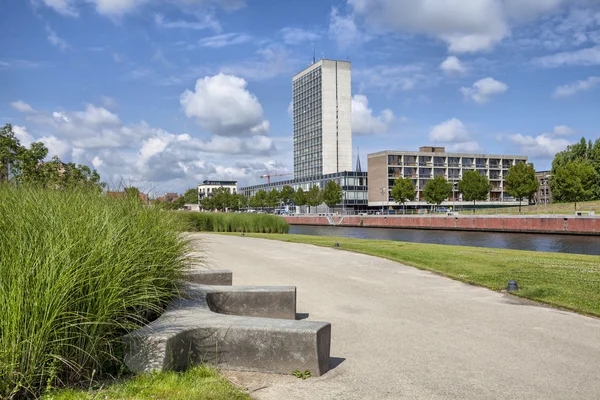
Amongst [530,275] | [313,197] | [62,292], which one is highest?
[313,197]

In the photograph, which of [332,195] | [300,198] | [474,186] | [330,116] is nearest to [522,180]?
[474,186]

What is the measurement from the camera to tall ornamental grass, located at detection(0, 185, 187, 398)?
411 cm

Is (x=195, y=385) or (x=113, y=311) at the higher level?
(x=113, y=311)

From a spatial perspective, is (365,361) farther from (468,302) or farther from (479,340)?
(468,302)

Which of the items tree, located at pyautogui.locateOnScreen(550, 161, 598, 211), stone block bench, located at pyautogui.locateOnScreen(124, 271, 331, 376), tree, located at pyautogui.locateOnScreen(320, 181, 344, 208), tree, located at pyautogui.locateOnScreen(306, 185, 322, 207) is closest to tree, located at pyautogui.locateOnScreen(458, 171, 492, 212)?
tree, located at pyautogui.locateOnScreen(550, 161, 598, 211)

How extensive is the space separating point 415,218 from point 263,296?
69404 millimetres

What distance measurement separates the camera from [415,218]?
74.8m

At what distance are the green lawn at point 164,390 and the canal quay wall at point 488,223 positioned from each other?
51586mm

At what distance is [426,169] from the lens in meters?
127

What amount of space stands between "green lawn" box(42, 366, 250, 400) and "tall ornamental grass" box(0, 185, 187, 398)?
188 millimetres


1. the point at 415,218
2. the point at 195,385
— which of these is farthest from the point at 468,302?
the point at 415,218

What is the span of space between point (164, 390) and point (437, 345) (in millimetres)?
3607

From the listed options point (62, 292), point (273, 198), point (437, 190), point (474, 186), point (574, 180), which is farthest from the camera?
point (273, 198)

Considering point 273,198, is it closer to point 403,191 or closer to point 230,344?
point 403,191
